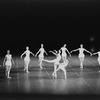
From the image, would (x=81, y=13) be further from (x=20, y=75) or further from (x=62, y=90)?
(x=62, y=90)

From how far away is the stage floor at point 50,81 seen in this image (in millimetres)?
14211

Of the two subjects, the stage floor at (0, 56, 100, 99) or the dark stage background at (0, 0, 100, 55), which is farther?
the dark stage background at (0, 0, 100, 55)

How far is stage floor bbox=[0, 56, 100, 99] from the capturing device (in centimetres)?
1421

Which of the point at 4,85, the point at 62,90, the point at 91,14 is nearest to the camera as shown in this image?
the point at 62,90

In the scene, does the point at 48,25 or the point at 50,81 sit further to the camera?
the point at 48,25

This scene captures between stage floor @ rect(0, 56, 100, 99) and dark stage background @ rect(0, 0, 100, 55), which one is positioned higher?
dark stage background @ rect(0, 0, 100, 55)

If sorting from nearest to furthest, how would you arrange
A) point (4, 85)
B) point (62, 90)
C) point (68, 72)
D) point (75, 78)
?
point (62, 90) → point (4, 85) → point (75, 78) → point (68, 72)

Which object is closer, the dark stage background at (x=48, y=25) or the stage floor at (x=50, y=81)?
the stage floor at (x=50, y=81)

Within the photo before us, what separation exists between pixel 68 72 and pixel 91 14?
13.3 m

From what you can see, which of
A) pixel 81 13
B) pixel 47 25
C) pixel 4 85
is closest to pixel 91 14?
pixel 81 13

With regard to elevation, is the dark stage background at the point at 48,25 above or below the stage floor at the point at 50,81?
above

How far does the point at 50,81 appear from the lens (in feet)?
52.9

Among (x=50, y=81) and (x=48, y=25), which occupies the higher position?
→ (x=48, y=25)

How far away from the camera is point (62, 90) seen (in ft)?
46.6
